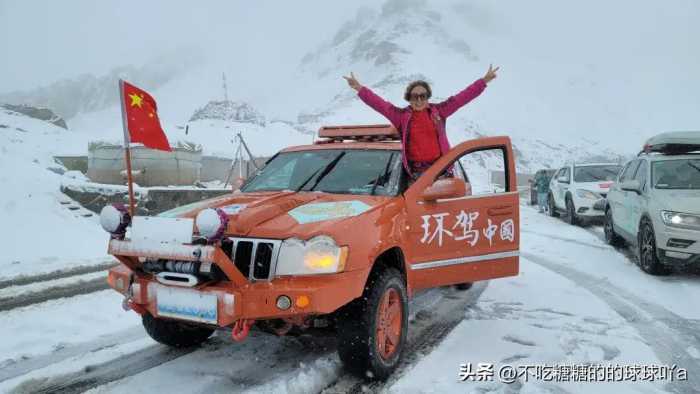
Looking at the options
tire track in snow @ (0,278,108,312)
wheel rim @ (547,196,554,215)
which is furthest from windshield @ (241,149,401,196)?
wheel rim @ (547,196,554,215)

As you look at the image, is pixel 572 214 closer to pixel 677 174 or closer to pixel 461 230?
pixel 677 174

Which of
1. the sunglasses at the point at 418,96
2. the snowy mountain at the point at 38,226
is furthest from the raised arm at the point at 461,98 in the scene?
the snowy mountain at the point at 38,226

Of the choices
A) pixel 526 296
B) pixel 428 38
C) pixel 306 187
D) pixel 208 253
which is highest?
pixel 428 38

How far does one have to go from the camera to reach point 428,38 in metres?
150

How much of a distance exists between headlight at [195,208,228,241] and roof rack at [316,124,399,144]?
225cm

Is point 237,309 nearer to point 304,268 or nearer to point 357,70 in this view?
point 304,268

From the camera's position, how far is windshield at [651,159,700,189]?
20.9ft

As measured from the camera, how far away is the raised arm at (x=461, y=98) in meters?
4.48

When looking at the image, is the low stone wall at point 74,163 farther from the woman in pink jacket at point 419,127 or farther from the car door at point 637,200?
the car door at point 637,200

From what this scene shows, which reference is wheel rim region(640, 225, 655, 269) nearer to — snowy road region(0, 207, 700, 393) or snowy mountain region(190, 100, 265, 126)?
snowy road region(0, 207, 700, 393)

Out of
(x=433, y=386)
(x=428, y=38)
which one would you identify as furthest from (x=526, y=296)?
(x=428, y=38)

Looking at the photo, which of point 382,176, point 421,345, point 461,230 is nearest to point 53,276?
point 382,176

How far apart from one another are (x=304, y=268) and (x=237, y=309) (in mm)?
432

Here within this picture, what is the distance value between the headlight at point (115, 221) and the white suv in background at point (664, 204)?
5714 mm
